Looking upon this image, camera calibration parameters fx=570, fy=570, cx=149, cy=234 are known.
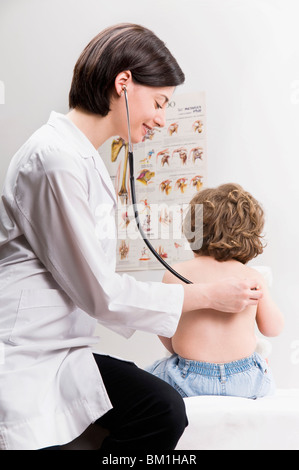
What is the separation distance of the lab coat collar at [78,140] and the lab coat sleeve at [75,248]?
88 mm

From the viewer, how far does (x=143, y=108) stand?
3.86 ft

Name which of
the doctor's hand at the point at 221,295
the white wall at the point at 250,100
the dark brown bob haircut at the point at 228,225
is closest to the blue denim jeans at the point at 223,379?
the dark brown bob haircut at the point at 228,225

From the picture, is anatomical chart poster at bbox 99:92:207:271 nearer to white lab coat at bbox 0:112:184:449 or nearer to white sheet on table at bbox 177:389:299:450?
white sheet on table at bbox 177:389:299:450

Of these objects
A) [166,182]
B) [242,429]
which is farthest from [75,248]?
[166,182]

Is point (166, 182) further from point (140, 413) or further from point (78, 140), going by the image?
point (140, 413)

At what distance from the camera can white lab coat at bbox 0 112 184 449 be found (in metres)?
0.94

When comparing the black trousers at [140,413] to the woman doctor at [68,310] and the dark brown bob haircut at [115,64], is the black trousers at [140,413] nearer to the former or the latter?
the woman doctor at [68,310]

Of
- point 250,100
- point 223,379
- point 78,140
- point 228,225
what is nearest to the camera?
point 78,140

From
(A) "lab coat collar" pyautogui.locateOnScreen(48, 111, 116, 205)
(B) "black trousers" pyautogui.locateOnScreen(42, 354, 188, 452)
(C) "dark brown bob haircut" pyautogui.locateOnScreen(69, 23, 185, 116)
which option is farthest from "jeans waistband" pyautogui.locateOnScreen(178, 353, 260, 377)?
(C) "dark brown bob haircut" pyautogui.locateOnScreen(69, 23, 185, 116)

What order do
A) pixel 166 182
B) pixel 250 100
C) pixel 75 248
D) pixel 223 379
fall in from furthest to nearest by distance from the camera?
pixel 166 182 → pixel 250 100 → pixel 223 379 → pixel 75 248

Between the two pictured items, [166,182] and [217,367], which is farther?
[166,182]

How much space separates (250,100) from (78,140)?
1.15m

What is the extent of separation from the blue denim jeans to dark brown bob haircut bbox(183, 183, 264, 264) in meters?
0.27
